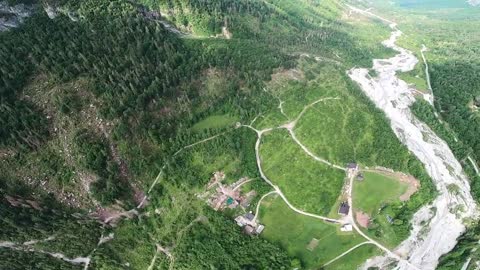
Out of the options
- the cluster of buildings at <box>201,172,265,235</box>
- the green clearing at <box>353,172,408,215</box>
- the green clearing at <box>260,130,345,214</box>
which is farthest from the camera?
the green clearing at <box>260,130,345,214</box>

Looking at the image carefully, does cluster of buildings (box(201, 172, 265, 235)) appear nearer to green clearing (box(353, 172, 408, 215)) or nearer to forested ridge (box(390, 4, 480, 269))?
green clearing (box(353, 172, 408, 215))

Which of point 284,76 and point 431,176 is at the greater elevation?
point 284,76

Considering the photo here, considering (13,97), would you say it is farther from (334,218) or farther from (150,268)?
(334,218)

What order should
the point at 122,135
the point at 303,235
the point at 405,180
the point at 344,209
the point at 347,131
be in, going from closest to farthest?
the point at 303,235 < the point at 344,209 < the point at 405,180 < the point at 122,135 < the point at 347,131

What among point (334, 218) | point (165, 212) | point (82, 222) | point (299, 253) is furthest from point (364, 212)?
point (82, 222)

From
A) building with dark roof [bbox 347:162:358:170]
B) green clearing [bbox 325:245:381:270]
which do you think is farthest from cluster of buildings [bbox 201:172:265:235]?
building with dark roof [bbox 347:162:358:170]

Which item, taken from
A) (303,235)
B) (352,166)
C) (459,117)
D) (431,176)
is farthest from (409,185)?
(459,117)

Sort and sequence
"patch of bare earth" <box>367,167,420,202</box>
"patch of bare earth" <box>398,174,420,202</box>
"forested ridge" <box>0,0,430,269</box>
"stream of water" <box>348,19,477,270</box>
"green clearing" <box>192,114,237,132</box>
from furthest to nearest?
"green clearing" <box>192,114,237,132</box>, "patch of bare earth" <box>367,167,420,202</box>, "patch of bare earth" <box>398,174,420,202</box>, "forested ridge" <box>0,0,430,269</box>, "stream of water" <box>348,19,477,270</box>

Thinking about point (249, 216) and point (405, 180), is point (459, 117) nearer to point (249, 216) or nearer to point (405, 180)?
point (405, 180)
